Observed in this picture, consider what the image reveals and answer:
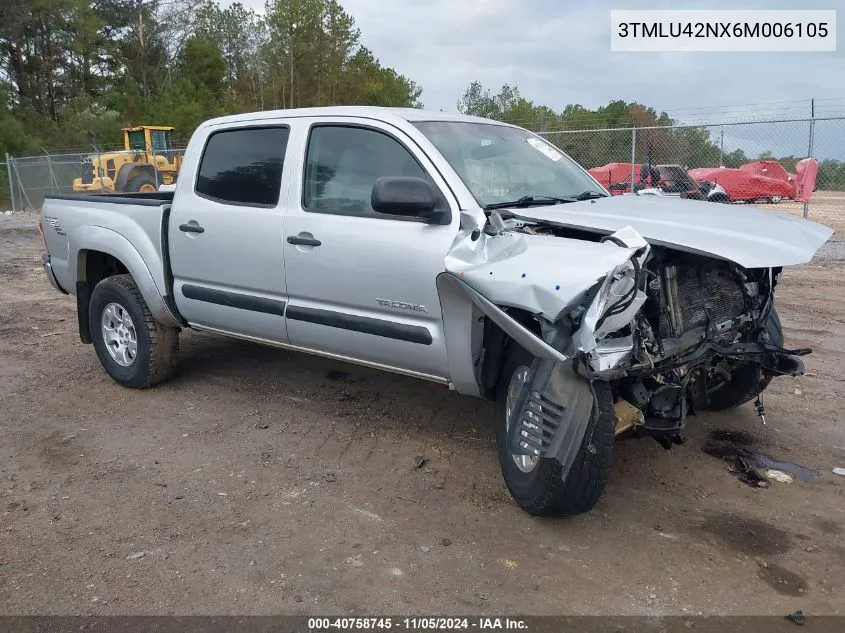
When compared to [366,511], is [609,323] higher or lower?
higher

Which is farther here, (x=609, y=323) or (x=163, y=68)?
(x=163, y=68)

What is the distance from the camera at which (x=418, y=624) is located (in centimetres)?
268

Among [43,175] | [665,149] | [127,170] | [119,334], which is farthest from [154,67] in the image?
[119,334]

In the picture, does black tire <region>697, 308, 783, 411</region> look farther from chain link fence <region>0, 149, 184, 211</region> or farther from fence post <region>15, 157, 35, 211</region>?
fence post <region>15, 157, 35, 211</region>

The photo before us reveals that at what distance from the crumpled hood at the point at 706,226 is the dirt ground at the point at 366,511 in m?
1.30

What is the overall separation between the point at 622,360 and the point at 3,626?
2670mm

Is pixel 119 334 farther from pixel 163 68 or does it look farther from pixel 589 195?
pixel 163 68

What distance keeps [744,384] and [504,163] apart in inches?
80.4

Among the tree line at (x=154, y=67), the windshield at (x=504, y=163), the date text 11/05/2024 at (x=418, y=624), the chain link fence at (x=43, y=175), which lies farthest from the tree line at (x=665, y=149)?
the tree line at (x=154, y=67)

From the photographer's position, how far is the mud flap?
2.94 metres

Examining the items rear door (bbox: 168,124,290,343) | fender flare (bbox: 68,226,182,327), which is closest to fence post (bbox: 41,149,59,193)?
fender flare (bbox: 68,226,182,327)

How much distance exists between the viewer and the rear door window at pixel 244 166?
4461 millimetres

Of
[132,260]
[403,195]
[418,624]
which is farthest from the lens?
[132,260]

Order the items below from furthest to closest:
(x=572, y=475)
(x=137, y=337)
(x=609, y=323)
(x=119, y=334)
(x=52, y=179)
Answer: (x=52, y=179), (x=119, y=334), (x=137, y=337), (x=572, y=475), (x=609, y=323)
